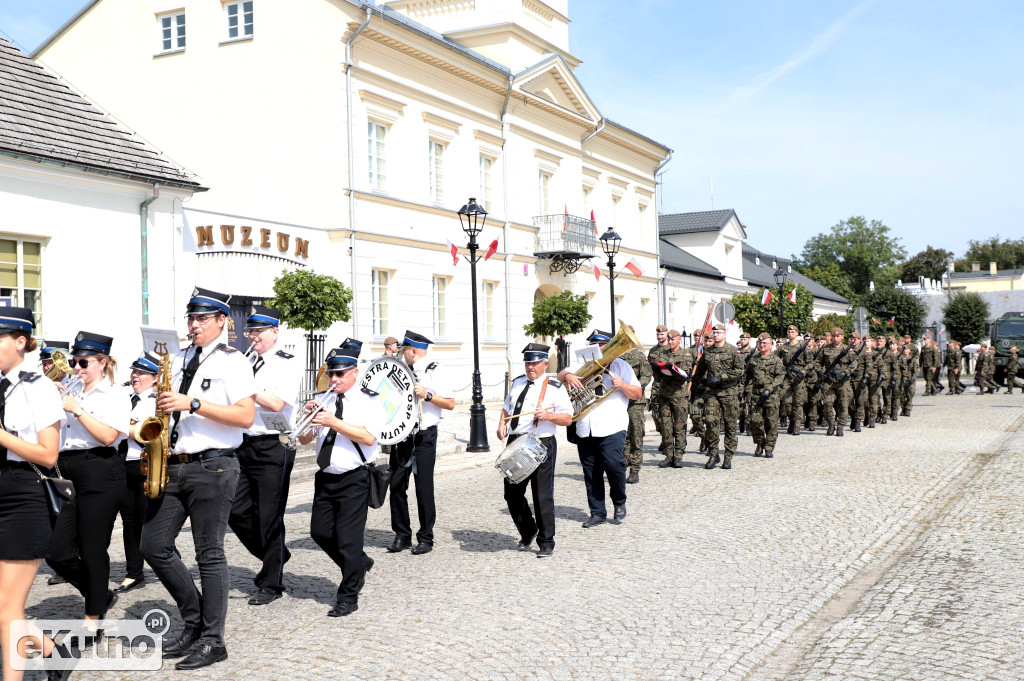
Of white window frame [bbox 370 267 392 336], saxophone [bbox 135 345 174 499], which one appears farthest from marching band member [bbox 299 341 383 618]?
white window frame [bbox 370 267 392 336]

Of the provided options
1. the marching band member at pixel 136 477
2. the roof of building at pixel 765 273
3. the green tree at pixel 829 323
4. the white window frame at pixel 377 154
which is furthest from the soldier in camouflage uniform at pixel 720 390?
the roof of building at pixel 765 273

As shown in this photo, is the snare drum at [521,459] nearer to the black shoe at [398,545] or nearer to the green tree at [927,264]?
the black shoe at [398,545]

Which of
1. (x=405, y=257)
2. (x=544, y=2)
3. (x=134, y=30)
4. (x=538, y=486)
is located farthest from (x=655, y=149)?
(x=538, y=486)

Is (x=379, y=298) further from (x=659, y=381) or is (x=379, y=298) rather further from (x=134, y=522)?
(x=134, y=522)

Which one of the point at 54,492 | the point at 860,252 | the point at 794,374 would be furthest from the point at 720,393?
the point at 860,252

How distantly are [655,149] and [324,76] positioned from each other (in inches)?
763

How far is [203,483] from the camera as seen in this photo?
5121 millimetres

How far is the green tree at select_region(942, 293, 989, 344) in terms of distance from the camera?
185 ft

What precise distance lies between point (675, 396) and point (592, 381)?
4.23 m

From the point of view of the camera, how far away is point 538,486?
7.85 meters

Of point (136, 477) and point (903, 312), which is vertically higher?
point (903, 312)

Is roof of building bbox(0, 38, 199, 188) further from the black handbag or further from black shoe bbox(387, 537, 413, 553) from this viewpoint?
the black handbag

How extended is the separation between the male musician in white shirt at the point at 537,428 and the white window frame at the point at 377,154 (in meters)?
16.6

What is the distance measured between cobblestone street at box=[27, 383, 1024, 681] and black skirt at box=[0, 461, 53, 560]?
42.8 inches
